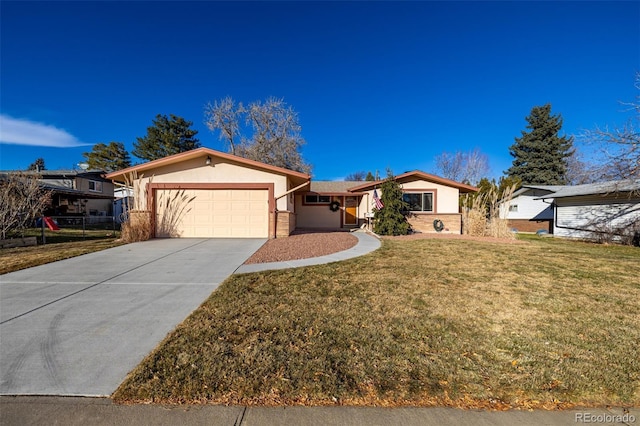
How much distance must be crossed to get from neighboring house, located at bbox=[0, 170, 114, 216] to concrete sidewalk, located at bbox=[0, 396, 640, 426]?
2614 centimetres

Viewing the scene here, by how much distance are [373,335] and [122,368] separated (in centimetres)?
253

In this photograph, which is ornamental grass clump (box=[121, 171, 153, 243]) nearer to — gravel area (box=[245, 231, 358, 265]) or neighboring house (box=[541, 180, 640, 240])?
gravel area (box=[245, 231, 358, 265])

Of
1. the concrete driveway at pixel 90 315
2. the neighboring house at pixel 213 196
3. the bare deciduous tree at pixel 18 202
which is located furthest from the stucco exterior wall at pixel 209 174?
the concrete driveway at pixel 90 315

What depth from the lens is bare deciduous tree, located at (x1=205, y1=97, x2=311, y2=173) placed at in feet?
91.5

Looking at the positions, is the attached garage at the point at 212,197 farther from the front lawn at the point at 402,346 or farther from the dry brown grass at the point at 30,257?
the front lawn at the point at 402,346

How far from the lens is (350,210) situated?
19141mm

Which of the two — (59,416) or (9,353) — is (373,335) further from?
(9,353)

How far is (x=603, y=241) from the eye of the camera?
14.1 meters

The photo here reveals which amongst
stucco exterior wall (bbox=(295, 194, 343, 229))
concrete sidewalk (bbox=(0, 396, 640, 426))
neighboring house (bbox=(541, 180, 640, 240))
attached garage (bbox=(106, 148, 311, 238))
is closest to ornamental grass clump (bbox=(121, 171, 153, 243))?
attached garage (bbox=(106, 148, 311, 238))

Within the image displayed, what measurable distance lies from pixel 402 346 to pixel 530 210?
25.8m

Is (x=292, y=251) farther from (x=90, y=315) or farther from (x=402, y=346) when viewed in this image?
(x=402, y=346)

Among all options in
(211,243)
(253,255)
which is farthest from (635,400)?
(211,243)

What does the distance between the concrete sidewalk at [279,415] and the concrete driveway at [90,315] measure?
0.23 metres

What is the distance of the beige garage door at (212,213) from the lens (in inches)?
483
